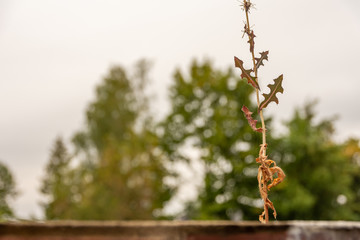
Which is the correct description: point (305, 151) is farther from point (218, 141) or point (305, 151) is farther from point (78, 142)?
point (78, 142)

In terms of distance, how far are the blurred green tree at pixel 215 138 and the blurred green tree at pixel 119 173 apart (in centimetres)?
142

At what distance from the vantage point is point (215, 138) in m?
21.6

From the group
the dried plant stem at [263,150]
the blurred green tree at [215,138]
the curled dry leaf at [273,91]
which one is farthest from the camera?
the blurred green tree at [215,138]

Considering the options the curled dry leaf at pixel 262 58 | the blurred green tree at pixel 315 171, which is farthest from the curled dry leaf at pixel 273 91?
the blurred green tree at pixel 315 171

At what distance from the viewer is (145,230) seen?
3.14ft

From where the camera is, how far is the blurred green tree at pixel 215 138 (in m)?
21.2

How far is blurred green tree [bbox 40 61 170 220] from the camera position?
23.0 metres

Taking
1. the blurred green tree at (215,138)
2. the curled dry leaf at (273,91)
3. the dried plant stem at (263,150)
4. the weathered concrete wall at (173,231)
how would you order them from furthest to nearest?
the blurred green tree at (215,138) < the curled dry leaf at (273,91) < the dried plant stem at (263,150) < the weathered concrete wall at (173,231)

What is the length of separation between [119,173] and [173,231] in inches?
928

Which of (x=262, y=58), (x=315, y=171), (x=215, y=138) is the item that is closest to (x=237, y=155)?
(x=215, y=138)

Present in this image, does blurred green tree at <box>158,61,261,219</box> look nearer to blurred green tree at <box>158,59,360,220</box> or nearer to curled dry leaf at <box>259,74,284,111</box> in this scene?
blurred green tree at <box>158,59,360,220</box>

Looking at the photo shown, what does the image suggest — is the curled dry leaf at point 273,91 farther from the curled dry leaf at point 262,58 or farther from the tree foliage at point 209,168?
the tree foliage at point 209,168

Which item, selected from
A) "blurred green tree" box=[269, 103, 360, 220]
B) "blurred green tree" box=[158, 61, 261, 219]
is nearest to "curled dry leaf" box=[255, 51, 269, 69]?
"blurred green tree" box=[158, 61, 261, 219]

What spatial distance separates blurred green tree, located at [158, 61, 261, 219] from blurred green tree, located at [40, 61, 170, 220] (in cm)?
142
